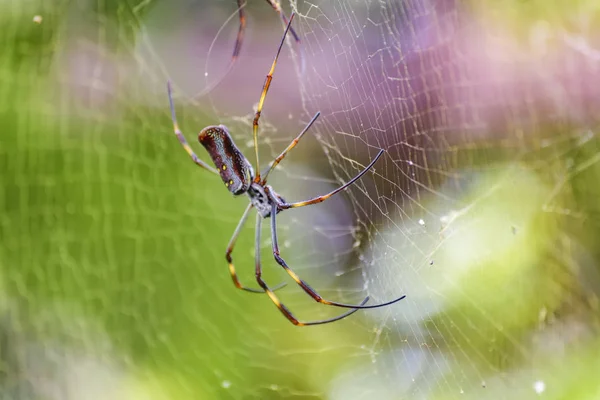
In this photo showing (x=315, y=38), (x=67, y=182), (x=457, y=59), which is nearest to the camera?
(x=315, y=38)

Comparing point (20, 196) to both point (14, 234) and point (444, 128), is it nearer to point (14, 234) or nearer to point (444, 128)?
point (14, 234)

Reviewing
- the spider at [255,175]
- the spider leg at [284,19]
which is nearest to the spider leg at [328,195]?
the spider at [255,175]

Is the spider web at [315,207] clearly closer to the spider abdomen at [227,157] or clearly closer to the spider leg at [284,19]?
the spider leg at [284,19]

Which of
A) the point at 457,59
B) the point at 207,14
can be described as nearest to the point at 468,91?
the point at 457,59

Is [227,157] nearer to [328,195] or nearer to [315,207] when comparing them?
[328,195]

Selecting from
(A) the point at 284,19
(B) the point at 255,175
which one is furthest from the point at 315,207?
(A) the point at 284,19
